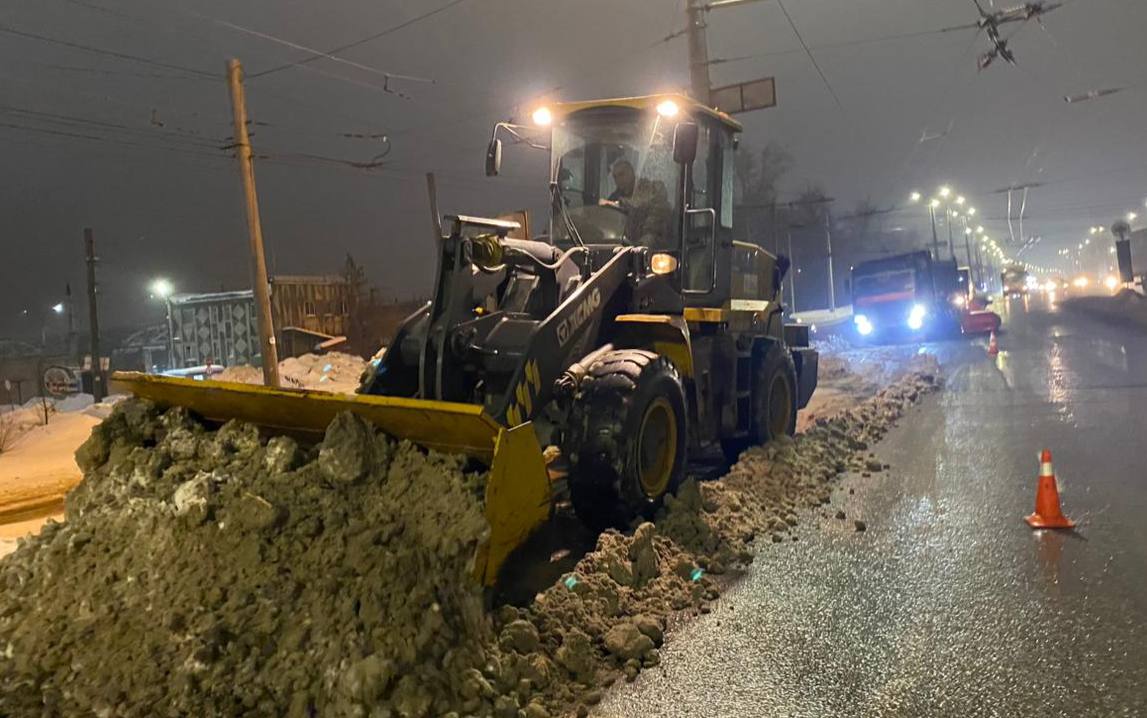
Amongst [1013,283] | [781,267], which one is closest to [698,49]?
[781,267]

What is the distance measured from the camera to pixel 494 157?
8.08 m

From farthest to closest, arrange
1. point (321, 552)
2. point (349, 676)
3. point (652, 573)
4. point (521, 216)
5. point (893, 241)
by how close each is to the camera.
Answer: point (893, 241) < point (521, 216) < point (652, 573) < point (321, 552) < point (349, 676)

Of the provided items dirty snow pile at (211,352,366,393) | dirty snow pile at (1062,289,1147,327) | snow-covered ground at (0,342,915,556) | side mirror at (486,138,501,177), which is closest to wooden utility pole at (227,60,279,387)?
snow-covered ground at (0,342,915,556)

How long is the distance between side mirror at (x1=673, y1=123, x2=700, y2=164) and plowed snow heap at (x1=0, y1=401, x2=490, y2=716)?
12.4 feet

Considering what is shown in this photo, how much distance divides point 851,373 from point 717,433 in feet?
38.1

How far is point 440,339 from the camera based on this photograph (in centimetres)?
570

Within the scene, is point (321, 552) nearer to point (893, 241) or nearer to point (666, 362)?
point (666, 362)

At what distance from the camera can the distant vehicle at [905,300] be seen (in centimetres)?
2777

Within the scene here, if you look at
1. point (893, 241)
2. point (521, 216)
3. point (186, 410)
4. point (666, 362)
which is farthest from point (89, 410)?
point (893, 241)

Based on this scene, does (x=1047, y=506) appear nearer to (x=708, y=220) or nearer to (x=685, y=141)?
(x=708, y=220)

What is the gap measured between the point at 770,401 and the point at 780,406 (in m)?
0.45

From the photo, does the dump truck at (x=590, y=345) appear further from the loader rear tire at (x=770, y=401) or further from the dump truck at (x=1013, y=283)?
the dump truck at (x=1013, y=283)

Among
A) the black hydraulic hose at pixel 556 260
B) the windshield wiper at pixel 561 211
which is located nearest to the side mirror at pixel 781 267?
the windshield wiper at pixel 561 211

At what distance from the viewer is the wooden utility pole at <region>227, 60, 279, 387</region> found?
1550 centimetres
